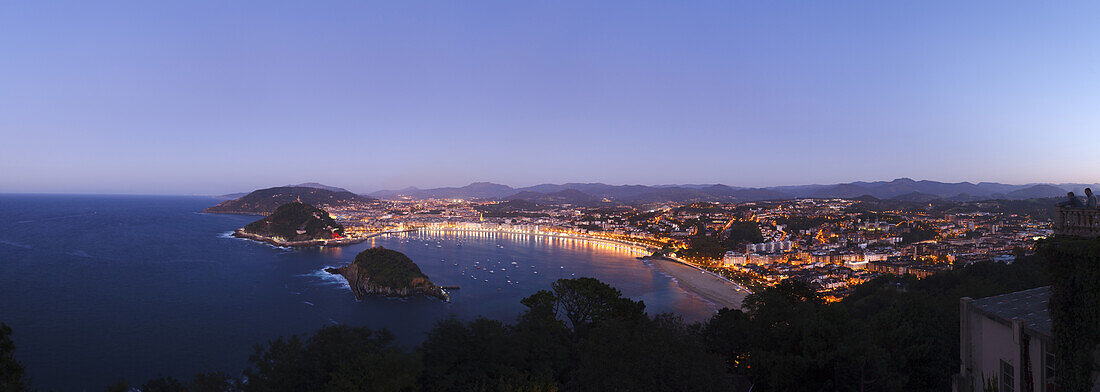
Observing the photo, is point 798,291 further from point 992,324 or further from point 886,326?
point 992,324

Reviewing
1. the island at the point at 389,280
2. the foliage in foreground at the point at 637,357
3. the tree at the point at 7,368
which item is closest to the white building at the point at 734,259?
the island at the point at 389,280

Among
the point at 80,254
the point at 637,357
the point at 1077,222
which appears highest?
the point at 1077,222

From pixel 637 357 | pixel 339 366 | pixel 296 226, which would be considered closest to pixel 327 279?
pixel 339 366

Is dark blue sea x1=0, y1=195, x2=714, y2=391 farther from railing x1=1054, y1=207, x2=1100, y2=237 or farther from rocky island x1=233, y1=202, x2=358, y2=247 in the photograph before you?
railing x1=1054, y1=207, x2=1100, y2=237

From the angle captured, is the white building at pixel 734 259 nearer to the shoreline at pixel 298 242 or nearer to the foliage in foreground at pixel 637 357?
the foliage in foreground at pixel 637 357

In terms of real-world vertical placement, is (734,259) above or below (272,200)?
below

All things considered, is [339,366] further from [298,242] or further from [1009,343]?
[298,242]

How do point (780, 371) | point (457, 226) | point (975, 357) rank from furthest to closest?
point (457, 226)
point (780, 371)
point (975, 357)

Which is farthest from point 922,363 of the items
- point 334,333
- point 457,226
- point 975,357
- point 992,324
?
point 457,226
